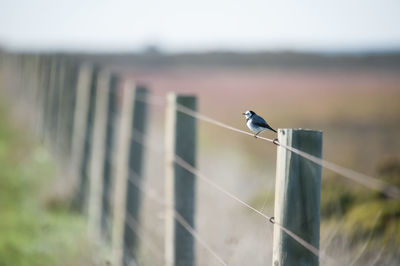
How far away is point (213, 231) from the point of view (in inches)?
170

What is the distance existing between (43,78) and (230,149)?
534 centimetres

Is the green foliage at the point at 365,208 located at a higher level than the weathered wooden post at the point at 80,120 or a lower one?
lower

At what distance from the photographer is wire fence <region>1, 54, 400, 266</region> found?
3.29m

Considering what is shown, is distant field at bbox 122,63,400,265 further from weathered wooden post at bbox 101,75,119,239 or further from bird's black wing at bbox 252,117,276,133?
weathered wooden post at bbox 101,75,119,239

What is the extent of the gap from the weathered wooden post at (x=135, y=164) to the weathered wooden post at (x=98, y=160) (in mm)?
1154

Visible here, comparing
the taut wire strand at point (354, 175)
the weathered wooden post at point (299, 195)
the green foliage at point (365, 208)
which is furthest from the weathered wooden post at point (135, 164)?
the weathered wooden post at point (299, 195)

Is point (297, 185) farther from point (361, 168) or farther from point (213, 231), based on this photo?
point (361, 168)

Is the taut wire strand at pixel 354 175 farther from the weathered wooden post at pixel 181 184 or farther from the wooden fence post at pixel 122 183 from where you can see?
the wooden fence post at pixel 122 183

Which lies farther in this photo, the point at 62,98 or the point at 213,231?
the point at 62,98

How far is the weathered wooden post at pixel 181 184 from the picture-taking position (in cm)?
337

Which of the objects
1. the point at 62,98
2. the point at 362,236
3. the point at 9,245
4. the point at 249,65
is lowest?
the point at 9,245

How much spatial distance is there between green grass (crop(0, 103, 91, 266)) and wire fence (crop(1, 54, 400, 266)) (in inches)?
11.9

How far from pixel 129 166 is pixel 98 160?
143 centimetres

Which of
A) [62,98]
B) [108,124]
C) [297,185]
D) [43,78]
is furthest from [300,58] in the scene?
[297,185]
